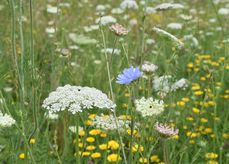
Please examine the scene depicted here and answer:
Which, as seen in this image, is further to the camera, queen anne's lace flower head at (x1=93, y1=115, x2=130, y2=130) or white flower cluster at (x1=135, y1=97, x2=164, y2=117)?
queen anne's lace flower head at (x1=93, y1=115, x2=130, y2=130)

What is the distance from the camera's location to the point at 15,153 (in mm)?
1766

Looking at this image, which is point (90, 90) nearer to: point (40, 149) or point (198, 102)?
point (40, 149)

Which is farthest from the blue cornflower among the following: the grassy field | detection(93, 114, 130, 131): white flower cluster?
detection(93, 114, 130, 131): white flower cluster

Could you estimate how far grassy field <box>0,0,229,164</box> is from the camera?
5.06 ft

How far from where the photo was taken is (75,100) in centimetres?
141

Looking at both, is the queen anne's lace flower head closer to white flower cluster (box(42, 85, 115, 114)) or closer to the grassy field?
the grassy field

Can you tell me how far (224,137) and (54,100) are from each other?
125 centimetres

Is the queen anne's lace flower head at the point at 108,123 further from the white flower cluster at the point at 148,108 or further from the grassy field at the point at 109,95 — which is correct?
the white flower cluster at the point at 148,108

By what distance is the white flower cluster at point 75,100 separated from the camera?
1.40 m

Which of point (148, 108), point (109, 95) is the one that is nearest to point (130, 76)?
point (148, 108)

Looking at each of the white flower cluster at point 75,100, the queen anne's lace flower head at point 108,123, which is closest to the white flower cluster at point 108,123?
the queen anne's lace flower head at point 108,123

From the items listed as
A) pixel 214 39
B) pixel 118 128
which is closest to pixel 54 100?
pixel 118 128

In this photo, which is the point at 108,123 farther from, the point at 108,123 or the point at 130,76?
the point at 130,76

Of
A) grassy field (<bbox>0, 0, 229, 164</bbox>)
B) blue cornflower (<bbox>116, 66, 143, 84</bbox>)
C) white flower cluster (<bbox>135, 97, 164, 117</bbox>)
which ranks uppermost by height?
blue cornflower (<bbox>116, 66, 143, 84</bbox>)
